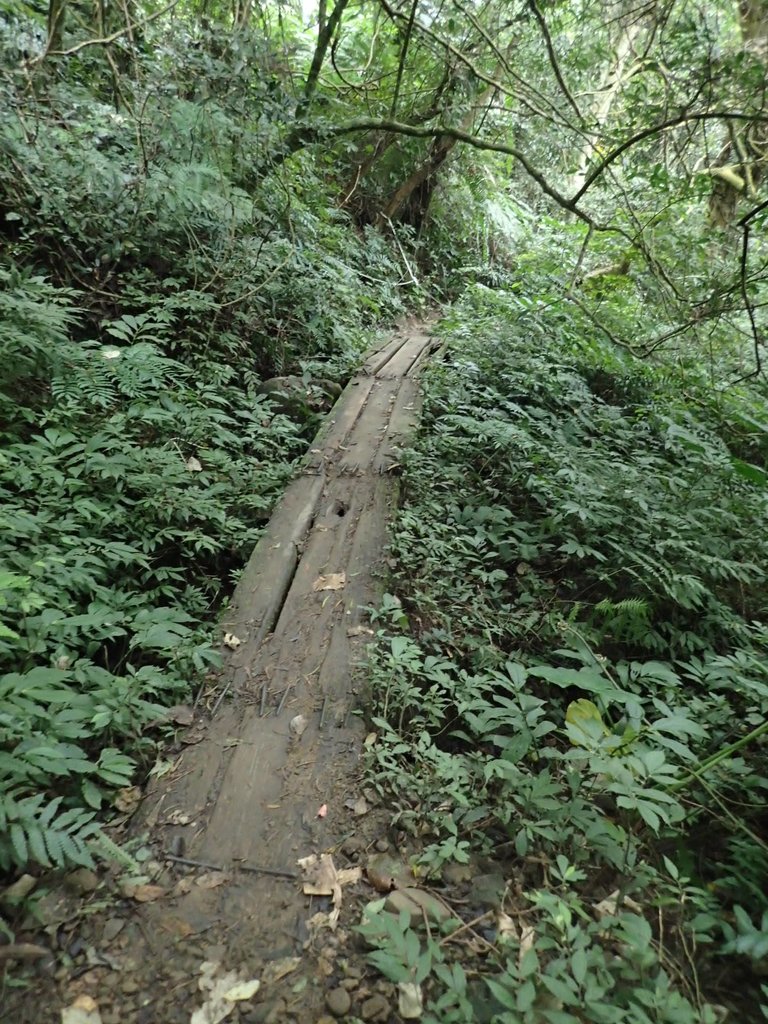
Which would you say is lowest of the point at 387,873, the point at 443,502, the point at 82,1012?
the point at 82,1012

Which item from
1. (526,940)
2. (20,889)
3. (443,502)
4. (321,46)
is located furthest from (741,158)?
(20,889)

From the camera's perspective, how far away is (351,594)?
3.52m

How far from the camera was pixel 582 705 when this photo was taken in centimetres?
246

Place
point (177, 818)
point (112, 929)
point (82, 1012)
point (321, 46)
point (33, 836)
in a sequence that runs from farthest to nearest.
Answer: point (321, 46) → point (177, 818) → point (112, 929) → point (33, 836) → point (82, 1012)

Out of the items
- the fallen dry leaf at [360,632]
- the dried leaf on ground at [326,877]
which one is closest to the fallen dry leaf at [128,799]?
the dried leaf on ground at [326,877]

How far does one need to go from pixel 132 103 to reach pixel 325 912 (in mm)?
6631

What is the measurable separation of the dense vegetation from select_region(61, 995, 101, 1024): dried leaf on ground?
42 cm

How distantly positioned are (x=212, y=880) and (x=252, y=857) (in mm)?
155

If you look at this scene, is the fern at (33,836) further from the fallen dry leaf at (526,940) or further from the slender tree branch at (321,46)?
the slender tree branch at (321,46)

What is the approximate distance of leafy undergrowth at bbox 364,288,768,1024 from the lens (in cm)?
188

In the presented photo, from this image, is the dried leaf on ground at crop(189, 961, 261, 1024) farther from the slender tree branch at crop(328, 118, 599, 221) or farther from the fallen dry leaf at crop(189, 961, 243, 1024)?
the slender tree branch at crop(328, 118, 599, 221)

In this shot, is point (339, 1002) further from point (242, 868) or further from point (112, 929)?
point (112, 929)

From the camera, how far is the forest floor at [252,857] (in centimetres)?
184

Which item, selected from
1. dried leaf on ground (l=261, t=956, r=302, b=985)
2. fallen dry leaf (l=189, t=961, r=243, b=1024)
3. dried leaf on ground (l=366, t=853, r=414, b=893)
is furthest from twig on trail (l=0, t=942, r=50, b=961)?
dried leaf on ground (l=366, t=853, r=414, b=893)
